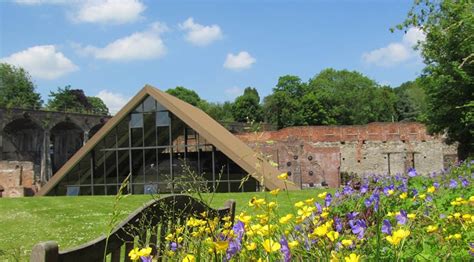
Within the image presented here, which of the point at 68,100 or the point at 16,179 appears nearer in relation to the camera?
the point at 16,179

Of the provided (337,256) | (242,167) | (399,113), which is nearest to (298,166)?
(242,167)

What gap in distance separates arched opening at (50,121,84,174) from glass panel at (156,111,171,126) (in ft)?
104

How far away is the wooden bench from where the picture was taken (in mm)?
1542

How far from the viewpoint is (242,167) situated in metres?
19.9

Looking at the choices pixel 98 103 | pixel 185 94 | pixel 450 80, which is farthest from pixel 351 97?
pixel 450 80

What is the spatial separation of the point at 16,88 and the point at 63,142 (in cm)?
2386

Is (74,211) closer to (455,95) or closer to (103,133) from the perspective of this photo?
(103,133)

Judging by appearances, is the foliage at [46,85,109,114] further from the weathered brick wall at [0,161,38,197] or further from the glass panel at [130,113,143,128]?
the glass panel at [130,113,143,128]

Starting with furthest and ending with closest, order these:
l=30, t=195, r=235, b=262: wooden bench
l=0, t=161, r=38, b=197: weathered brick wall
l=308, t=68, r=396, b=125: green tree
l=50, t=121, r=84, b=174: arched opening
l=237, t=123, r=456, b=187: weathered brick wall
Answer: l=308, t=68, r=396, b=125: green tree < l=50, t=121, r=84, b=174: arched opening < l=237, t=123, r=456, b=187: weathered brick wall < l=0, t=161, r=38, b=197: weathered brick wall < l=30, t=195, r=235, b=262: wooden bench

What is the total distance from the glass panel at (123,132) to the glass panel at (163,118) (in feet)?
4.25

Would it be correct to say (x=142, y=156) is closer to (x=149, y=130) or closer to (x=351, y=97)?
(x=149, y=130)

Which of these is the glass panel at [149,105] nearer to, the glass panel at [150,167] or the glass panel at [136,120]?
the glass panel at [136,120]

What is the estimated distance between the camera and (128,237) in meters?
2.20

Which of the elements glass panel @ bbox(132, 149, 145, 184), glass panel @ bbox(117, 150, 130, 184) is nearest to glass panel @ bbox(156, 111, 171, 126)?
glass panel @ bbox(132, 149, 145, 184)
